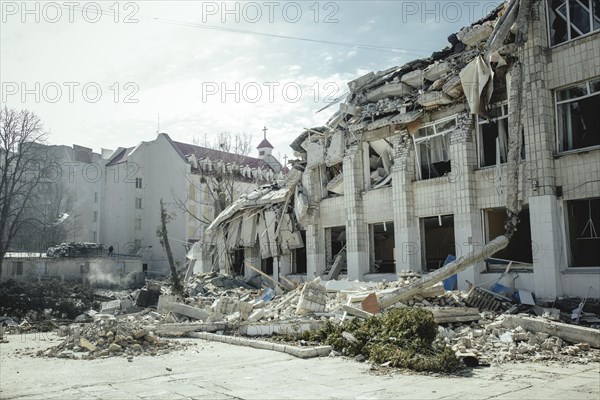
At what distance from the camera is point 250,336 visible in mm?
14430

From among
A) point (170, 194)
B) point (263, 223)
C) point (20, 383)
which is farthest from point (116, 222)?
point (20, 383)

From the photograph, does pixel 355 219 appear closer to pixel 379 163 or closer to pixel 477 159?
pixel 379 163

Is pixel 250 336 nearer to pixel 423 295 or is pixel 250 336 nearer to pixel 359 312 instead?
pixel 359 312

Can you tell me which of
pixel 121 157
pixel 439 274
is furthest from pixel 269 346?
pixel 121 157

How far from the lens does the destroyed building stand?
572 inches

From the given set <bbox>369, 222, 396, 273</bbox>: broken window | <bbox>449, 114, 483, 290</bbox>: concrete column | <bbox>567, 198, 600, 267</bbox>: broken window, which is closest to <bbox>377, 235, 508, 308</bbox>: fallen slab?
<bbox>449, 114, 483, 290</bbox>: concrete column

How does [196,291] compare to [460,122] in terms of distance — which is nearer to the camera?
[460,122]

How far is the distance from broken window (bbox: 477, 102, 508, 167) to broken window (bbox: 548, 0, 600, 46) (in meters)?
2.48

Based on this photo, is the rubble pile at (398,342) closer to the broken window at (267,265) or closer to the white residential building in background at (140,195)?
the broken window at (267,265)

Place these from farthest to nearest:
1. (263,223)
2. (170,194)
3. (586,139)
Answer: (170,194)
(263,223)
(586,139)

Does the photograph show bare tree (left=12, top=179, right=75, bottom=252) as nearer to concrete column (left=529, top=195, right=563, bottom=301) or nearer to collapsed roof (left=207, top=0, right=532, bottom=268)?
collapsed roof (left=207, top=0, right=532, bottom=268)

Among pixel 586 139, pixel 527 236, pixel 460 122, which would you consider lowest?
pixel 527 236

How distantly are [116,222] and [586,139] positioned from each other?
45738 mm

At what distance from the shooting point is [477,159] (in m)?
17.1
